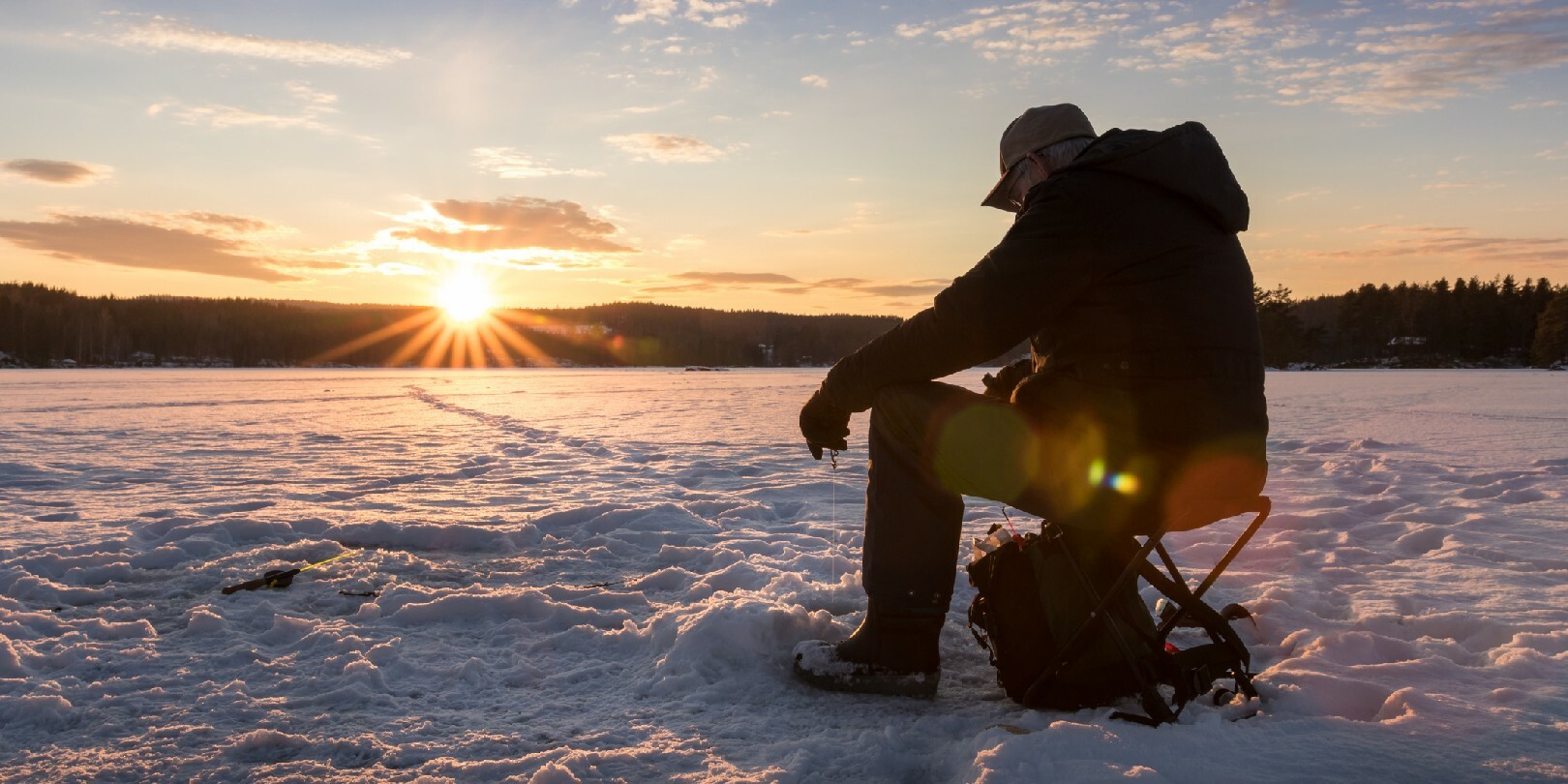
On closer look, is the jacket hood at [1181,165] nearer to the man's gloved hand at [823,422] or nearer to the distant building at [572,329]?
the man's gloved hand at [823,422]

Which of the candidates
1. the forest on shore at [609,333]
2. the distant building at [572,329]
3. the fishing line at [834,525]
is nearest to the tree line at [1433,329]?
the forest on shore at [609,333]

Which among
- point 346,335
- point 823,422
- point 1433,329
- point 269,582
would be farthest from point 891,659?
point 346,335

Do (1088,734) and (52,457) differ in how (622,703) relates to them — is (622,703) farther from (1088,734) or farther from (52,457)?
(52,457)

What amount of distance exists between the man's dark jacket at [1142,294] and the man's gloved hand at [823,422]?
54 centimetres

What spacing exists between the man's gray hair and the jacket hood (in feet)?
0.69

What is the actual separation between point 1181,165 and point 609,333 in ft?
500

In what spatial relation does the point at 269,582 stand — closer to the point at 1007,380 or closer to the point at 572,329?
the point at 1007,380

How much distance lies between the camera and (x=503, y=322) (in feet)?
549

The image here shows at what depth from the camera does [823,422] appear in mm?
2697

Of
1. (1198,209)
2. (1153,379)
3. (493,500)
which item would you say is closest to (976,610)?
(1153,379)

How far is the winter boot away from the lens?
2.54 metres

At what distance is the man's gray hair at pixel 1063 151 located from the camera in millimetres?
2418

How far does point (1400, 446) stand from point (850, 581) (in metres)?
8.69

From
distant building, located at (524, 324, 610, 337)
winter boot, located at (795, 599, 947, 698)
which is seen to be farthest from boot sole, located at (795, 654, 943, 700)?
distant building, located at (524, 324, 610, 337)
